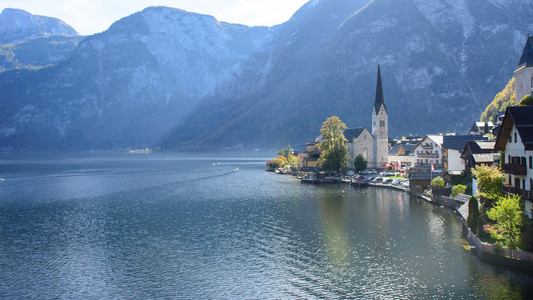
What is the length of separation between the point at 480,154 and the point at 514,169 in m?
30.4

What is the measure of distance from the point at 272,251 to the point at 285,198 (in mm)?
44534

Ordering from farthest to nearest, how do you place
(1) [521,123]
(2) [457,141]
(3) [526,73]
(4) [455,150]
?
(2) [457,141], (4) [455,150], (3) [526,73], (1) [521,123]

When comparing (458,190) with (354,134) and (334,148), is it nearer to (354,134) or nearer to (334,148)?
(334,148)

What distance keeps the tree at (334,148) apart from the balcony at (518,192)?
289 ft

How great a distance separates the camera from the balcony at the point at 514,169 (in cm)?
4388

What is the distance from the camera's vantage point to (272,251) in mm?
49500

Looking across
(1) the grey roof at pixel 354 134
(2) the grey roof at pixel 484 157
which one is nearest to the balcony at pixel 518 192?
(2) the grey roof at pixel 484 157

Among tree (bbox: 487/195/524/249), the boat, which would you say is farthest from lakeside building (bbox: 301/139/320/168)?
tree (bbox: 487/195/524/249)

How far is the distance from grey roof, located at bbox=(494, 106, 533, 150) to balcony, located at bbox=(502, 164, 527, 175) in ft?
8.32

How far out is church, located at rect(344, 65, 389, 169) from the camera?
152375mm

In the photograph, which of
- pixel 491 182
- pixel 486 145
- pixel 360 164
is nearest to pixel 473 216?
pixel 491 182

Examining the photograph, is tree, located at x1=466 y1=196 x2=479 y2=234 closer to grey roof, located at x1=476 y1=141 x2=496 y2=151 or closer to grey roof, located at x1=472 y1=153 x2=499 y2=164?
grey roof, located at x1=472 y1=153 x2=499 y2=164

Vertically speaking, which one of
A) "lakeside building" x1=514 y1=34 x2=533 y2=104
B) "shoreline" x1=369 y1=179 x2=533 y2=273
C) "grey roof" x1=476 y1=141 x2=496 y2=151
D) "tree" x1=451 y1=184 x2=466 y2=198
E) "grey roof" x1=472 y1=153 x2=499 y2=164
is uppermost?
"lakeside building" x1=514 y1=34 x2=533 y2=104

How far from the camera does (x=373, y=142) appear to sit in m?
156
